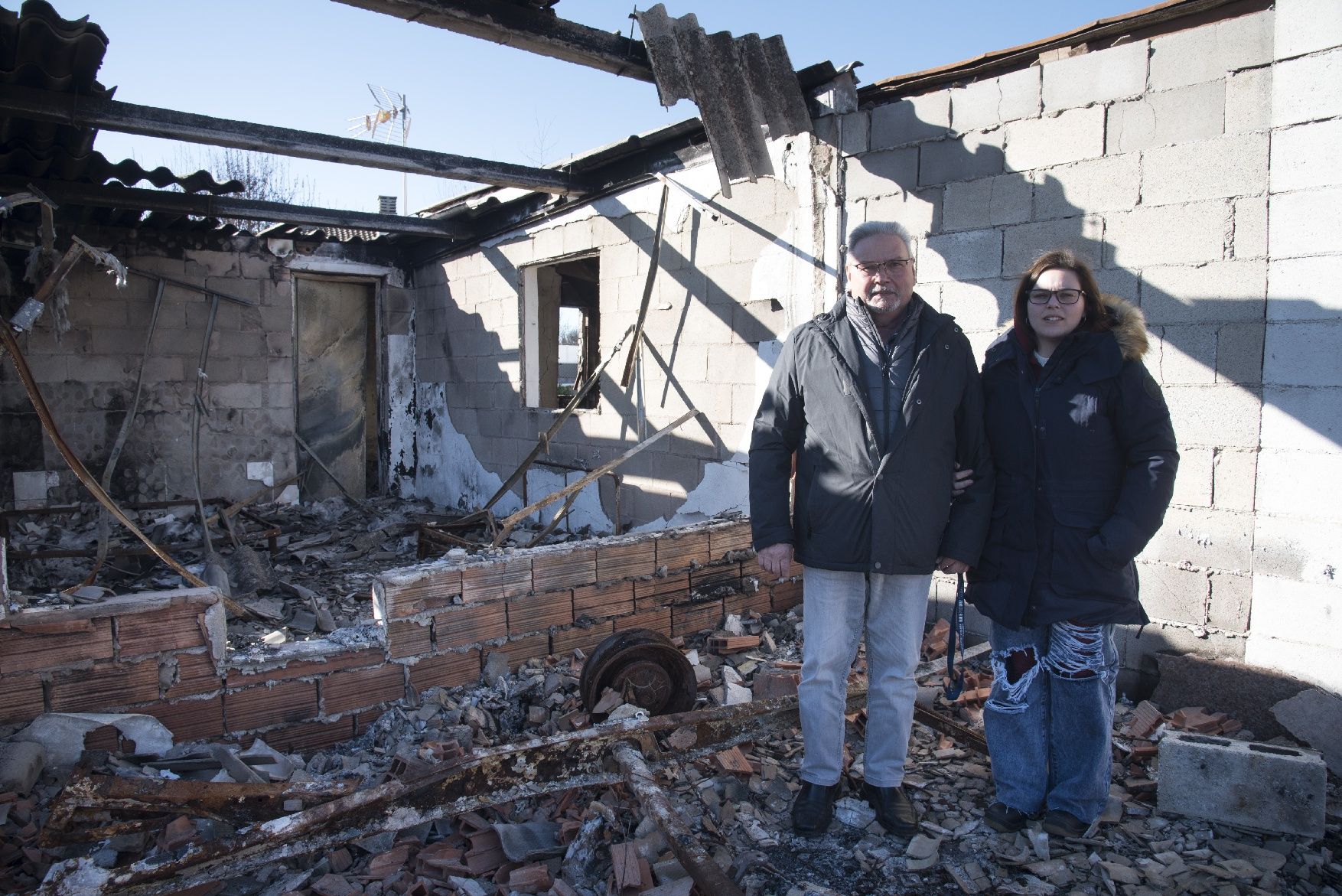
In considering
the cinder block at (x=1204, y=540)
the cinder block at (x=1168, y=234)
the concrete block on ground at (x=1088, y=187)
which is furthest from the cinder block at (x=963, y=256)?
the cinder block at (x=1204, y=540)

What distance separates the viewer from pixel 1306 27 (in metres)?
3.11

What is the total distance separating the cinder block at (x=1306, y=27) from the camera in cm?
304

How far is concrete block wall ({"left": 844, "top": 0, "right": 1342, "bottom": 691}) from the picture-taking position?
10.2 ft

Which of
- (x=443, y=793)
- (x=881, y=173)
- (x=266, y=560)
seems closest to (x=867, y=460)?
(x=443, y=793)

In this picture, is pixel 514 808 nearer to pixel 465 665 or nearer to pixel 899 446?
pixel 465 665

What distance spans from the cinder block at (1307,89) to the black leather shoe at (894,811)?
300 centimetres

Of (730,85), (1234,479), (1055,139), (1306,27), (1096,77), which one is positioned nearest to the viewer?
(1306,27)

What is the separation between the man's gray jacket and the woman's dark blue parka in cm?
10

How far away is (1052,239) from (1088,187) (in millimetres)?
268

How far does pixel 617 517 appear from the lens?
18.9 ft

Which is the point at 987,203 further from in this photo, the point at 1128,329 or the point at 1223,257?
the point at 1128,329

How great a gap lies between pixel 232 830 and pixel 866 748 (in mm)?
1980

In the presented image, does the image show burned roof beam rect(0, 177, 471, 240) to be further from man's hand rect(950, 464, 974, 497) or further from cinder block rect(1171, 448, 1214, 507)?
cinder block rect(1171, 448, 1214, 507)

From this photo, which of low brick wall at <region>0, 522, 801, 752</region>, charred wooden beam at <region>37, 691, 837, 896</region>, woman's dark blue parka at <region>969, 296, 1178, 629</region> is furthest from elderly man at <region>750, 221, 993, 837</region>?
low brick wall at <region>0, 522, 801, 752</region>
